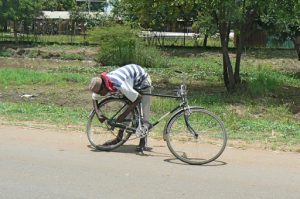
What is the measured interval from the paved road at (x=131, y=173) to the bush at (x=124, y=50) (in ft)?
54.8

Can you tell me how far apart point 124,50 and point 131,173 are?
762 inches

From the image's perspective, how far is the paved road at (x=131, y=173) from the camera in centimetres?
643

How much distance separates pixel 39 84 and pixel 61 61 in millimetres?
11130

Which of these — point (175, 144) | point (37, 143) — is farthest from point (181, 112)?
point (37, 143)

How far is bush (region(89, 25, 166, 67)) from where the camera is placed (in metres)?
25.9

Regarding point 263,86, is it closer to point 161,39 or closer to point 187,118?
point 187,118

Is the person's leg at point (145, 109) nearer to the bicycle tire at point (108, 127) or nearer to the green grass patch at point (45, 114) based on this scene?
the bicycle tire at point (108, 127)

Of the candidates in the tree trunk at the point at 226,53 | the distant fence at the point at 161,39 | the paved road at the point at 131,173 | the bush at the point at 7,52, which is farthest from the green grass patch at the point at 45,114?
the distant fence at the point at 161,39

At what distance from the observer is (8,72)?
2114 centimetres

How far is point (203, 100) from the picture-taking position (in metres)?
15.2

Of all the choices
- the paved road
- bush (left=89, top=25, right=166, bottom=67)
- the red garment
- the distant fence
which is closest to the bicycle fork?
the paved road

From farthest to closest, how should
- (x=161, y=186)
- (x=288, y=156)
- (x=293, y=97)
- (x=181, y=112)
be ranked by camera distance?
(x=293, y=97)
(x=288, y=156)
(x=181, y=112)
(x=161, y=186)

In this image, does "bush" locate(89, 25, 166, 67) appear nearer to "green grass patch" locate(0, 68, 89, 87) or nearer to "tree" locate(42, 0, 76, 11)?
"green grass patch" locate(0, 68, 89, 87)

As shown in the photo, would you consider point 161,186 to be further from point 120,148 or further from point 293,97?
point 293,97
